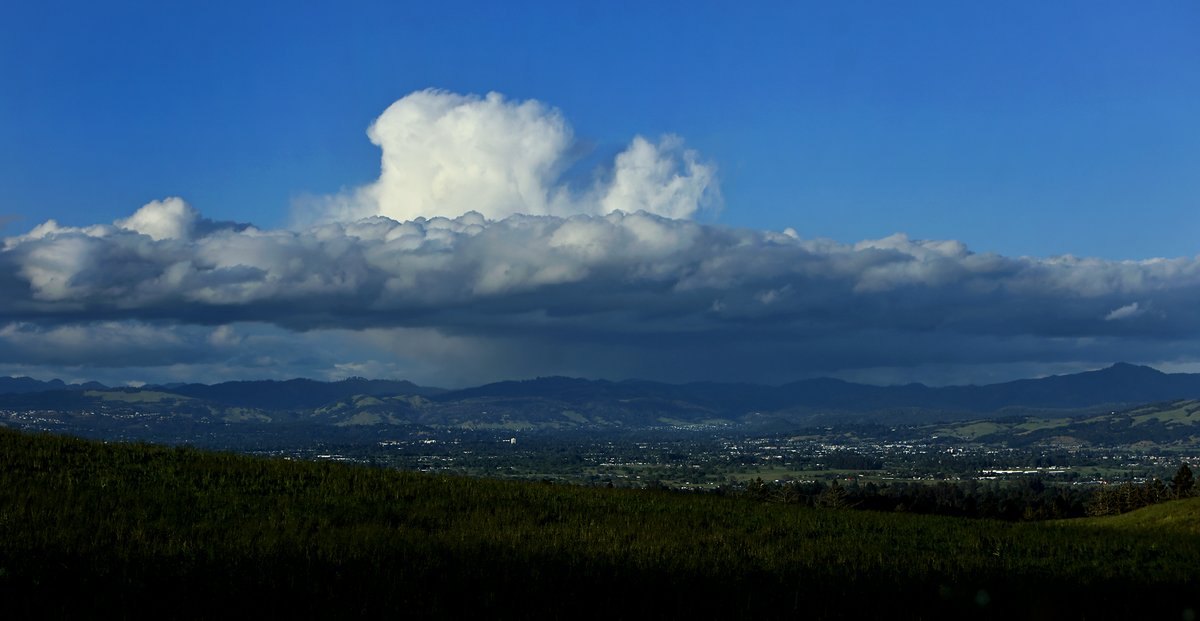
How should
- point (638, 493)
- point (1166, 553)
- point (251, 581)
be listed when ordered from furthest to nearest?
point (638, 493), point (1166, 553), point (251, 581)

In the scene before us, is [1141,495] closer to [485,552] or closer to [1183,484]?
[1183,484]

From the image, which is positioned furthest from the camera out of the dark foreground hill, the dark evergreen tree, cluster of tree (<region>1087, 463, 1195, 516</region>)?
cluster of tree (<region>1087, 463, 1195, 516</region>)

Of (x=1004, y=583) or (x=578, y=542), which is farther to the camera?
(x=578, y=542)

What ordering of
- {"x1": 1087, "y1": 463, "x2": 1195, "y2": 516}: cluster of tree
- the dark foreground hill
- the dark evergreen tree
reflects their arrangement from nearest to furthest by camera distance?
the dark foreground hill → the dark evergreen tree → {"x1": 1087, "y1": 463, "x2": 1195, "y2": 516}: cluster of tree

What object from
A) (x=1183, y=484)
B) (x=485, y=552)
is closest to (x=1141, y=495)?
(x=1183, y=484)

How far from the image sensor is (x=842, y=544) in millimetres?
30781

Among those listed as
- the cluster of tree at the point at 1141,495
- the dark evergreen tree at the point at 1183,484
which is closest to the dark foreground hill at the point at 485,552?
the dark evergreen tree at the point at 1183,484

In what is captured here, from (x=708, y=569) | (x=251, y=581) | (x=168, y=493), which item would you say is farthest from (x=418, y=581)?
(x=168, y=493)

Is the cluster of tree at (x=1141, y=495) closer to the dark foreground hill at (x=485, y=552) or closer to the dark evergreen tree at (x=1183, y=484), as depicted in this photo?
the dark evergreen tree at (x=1183, y=484)

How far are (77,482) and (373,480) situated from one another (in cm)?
1036

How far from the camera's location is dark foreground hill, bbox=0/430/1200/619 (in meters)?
19.2

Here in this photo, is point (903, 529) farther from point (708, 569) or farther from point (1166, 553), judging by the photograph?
point (708, 569)

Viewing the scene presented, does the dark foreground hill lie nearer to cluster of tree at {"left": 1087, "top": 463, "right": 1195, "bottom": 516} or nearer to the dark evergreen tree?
the dark evergreen tree

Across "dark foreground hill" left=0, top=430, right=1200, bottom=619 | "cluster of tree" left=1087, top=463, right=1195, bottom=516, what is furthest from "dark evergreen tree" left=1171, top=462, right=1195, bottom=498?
"dark foreground hill" left=0, top=430, right=1200, bottom=619
